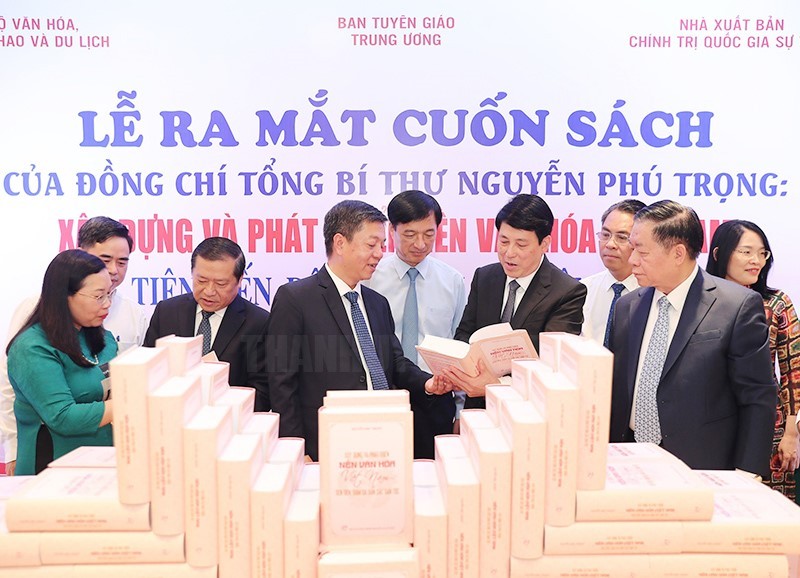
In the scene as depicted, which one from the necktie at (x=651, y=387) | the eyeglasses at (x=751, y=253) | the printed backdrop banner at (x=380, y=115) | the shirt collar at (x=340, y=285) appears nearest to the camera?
the necktie at (x=651, y=387)

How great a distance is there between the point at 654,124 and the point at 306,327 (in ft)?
7.60

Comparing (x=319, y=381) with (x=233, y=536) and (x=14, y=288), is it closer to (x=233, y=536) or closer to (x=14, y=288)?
(x=233, y=536)

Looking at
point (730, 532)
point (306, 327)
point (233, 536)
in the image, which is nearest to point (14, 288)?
point (306, 327)

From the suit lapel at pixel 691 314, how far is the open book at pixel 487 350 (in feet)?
1.50

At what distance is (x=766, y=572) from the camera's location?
1442 millimetres

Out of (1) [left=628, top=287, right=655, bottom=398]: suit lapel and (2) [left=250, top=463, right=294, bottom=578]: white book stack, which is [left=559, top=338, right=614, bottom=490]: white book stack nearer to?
(2) [left=250, top=463, right=294, bottom=578]: white book stack

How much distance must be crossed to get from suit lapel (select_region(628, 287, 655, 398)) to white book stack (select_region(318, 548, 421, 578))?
1359mm

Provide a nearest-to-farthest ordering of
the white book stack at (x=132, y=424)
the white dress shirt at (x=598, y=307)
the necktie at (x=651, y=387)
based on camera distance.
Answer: the white book stack at (x=132, y=424) → the necktie at (x=651, y=387) → the white dress shirt at (x=598, y=307)

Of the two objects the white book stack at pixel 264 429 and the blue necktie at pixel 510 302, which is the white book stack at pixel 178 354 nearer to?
the white book stack at pixel 264 429

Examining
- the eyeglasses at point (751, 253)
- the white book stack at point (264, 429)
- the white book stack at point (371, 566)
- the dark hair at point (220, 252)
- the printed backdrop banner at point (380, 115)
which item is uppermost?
the printed backdrop banner at point (380, 115)

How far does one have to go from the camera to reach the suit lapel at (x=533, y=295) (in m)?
Answer: 2.92

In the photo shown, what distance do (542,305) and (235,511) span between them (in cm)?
181

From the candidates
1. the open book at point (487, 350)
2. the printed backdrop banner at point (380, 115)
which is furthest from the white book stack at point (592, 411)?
the printed backdrop banner at point (380, 115)

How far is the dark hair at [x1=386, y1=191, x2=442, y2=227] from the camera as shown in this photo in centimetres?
340
